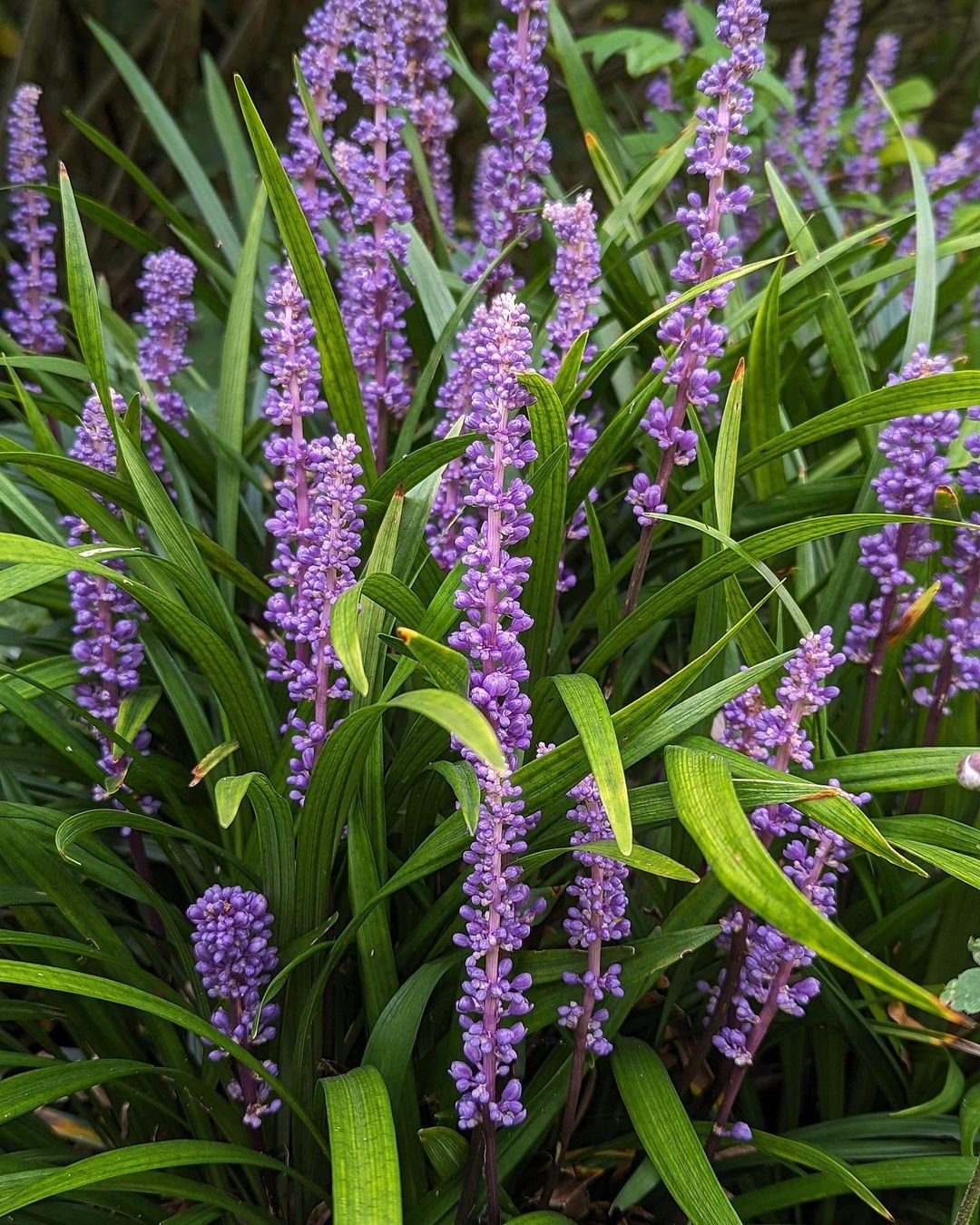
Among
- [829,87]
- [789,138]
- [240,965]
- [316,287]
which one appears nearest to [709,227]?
[316,287]

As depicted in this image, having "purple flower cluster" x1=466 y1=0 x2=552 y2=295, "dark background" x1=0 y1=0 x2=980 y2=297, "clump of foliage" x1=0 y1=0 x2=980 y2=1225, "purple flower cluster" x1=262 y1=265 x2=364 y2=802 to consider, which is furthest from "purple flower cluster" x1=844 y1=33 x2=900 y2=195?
"purple flower cluster" x1=262 y1=265 x2=364 y2=802

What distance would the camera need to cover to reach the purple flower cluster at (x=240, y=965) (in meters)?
1.55

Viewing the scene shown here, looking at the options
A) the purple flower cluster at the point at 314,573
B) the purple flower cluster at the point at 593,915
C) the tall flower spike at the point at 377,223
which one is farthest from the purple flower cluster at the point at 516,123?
the purple flower cluster at the point at 593,915

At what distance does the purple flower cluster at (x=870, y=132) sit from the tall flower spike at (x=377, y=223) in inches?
90.5

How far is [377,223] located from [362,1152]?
5.94ft

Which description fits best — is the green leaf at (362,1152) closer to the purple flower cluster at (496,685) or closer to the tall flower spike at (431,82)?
the purple flower cluster at (496,685)

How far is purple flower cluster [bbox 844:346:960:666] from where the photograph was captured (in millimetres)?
1807

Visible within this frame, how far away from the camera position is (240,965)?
1.58 m

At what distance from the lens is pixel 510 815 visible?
1.35 m

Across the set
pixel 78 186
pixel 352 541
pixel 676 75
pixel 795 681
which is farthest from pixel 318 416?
pixel 78 186

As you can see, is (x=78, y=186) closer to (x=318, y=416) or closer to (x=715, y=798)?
(x=318, y=416)

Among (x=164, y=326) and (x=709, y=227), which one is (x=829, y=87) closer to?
(x=709, y=227)

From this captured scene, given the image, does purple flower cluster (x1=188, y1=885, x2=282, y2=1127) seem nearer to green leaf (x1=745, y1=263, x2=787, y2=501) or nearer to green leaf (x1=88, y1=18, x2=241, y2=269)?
green leaf (x1=745, y1=263, x2=787, y2=501)

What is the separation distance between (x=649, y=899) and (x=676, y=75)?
3.14 m
